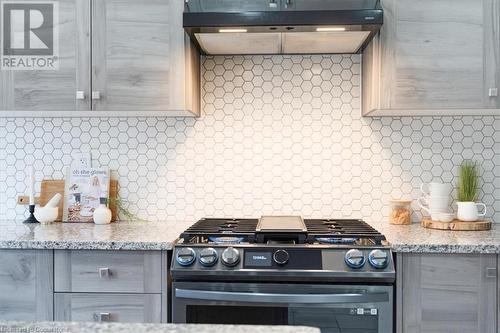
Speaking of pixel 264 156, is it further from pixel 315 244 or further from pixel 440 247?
pixel 440 247

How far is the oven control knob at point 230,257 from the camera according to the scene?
6.22 ft

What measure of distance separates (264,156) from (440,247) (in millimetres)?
1065

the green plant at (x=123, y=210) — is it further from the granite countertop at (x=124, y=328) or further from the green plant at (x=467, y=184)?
the granite countertop at (x=124, y=328)

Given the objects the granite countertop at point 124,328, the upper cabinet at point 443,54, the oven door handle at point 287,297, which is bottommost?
the oven door handle at point 287,297

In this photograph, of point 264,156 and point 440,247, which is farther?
point 264,156

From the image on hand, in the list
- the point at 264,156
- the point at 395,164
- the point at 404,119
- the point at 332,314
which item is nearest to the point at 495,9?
the point at 404,119

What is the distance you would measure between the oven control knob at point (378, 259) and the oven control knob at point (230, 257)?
51 cm

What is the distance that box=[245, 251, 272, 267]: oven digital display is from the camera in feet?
6.23

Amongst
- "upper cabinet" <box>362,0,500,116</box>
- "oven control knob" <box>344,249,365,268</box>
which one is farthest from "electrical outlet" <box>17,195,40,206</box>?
"upper cabinet" <box>362,0,500,116</box>

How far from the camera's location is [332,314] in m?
1.87

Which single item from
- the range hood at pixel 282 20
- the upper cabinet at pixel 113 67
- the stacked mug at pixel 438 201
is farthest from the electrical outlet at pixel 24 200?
the stacked mug at pixel 438 201

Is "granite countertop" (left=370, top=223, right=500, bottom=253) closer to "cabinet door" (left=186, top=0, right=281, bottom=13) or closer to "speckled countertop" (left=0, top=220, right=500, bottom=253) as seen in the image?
"speckled countertop" (left=0, top=220, right=500, bottom=253)

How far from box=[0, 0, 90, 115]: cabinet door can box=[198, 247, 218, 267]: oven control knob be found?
0.93m

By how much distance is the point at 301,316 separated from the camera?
1.88 meters
